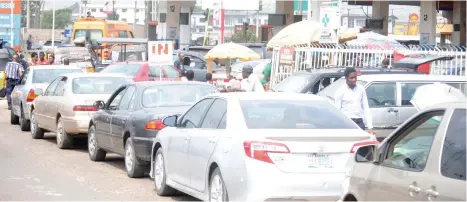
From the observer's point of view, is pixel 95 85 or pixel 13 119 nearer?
pixel 95 85

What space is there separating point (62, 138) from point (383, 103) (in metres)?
6.45

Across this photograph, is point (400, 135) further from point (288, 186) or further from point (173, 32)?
point (173, 32)

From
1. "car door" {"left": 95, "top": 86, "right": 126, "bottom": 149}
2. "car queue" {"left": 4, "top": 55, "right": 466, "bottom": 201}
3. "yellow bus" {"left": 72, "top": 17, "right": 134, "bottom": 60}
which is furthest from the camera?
"yellow bus" {"left": 72, "top": 17, "right": 134, "bottom": 60}

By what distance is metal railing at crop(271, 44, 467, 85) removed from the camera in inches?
763

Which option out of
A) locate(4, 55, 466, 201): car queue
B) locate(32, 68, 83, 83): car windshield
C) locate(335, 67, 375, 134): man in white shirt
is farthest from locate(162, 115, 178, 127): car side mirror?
locate(32, 68, 83, 83): car windshield

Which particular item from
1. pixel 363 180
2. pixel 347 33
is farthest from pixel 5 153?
pixel 347 33

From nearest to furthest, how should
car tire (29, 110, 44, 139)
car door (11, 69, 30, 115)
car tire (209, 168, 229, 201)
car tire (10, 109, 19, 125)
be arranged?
car tire (209, 168, 229, 201)
car tire (29, 110, 44, 139)
car door (11, 69, 30, 115)
car tire (10, 109, 19, 125)

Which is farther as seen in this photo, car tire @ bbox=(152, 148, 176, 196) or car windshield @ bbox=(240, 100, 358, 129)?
car tire @ bbox=(152, 148, 176, 196)

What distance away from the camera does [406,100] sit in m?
15.5

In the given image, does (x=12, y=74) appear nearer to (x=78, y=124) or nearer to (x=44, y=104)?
(x=44, y=104)

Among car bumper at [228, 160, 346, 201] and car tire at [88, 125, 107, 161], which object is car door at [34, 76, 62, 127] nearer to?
car tire at [88, 125, 107, 161]

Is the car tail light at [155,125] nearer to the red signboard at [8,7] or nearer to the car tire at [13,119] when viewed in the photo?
the car tire at [13,119]

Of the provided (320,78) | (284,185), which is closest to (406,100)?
(320,78)

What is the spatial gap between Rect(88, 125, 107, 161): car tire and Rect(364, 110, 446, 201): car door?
30.6ft
